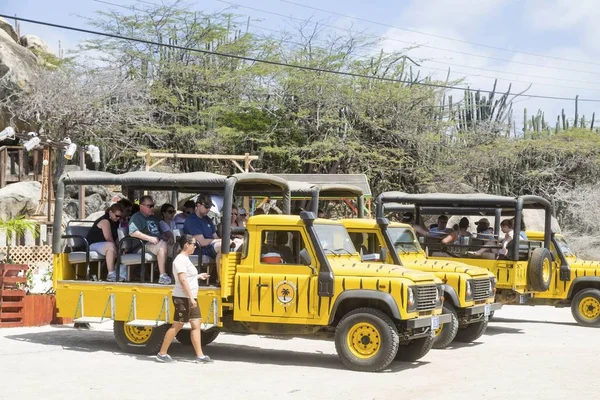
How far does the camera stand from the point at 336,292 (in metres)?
12.6

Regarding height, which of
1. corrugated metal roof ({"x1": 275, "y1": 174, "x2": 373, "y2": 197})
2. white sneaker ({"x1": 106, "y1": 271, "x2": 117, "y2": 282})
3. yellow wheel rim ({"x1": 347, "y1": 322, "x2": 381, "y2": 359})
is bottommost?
yellow wheel rim ({"x1": 347, "y1": 322, "x2": 381, "y2": 359})

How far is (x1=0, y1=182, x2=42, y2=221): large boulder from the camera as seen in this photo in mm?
32094

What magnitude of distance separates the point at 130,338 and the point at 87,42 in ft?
100

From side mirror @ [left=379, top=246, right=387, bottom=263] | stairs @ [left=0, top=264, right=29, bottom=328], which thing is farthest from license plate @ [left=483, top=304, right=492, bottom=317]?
stairs @ [left=0, top=264, right=29, bottom=328]

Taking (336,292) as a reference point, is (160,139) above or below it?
above

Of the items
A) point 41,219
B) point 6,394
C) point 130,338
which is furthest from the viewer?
point 41,219

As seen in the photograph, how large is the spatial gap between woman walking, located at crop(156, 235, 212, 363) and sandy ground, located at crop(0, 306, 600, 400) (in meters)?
0.26

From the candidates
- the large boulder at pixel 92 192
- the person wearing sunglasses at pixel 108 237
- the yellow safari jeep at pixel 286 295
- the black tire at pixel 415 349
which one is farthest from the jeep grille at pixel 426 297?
the large boulder at pixel 92 192

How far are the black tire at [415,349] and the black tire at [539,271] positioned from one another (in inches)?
197

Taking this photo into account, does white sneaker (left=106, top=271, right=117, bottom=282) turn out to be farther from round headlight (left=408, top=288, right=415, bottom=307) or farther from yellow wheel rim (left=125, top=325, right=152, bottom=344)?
round headlight (left=408, top=288, right=415, bottom=307)

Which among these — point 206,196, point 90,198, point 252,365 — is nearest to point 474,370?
point 252,365

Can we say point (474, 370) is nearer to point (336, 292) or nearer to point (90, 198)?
point (336, 292)

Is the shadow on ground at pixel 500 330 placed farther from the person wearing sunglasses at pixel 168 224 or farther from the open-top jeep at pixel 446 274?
the person wearing sunglasses at pixel 168 224

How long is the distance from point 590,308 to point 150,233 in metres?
9.27
